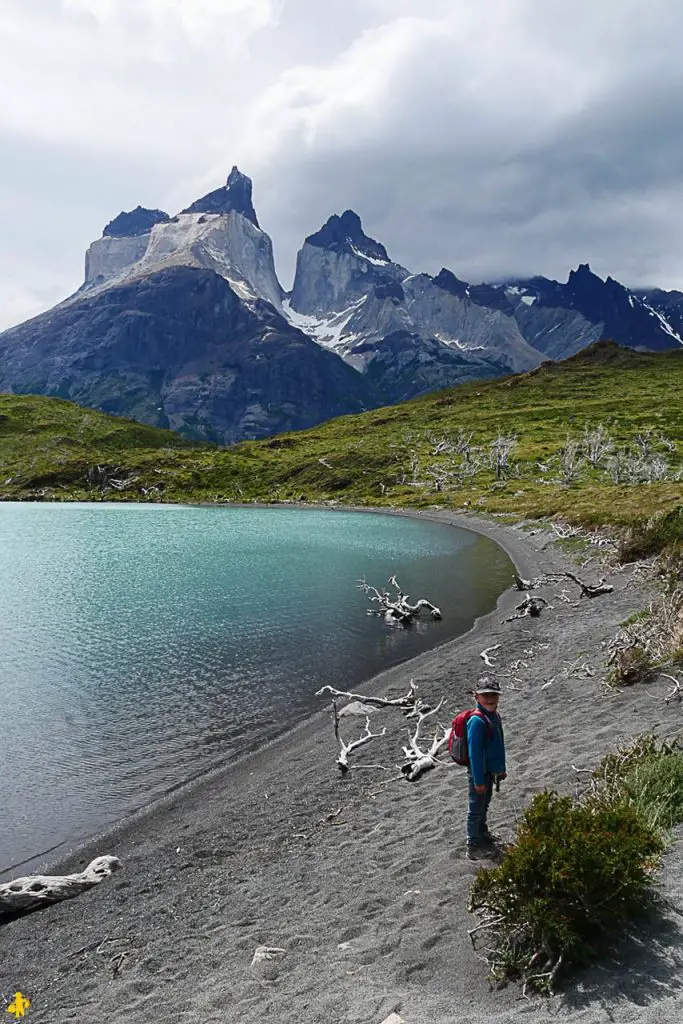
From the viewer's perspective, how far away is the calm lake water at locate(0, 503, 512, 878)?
17.2 meters

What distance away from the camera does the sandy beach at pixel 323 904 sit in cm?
718

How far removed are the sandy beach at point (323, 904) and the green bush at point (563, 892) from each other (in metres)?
0.28

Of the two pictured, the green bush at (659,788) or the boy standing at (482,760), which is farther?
the boy standing at (482,760)

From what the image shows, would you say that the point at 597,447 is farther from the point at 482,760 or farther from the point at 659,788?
the point at 482,760

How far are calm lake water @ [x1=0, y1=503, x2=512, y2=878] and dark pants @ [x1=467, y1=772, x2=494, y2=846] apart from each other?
9279 mm

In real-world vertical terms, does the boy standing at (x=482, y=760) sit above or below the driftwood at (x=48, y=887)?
above

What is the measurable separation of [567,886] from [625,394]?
185769mm

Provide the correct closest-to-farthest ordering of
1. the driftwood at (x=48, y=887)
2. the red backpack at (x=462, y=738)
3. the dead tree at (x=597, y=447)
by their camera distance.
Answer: the red backpack at (x=462, y=738) < the driftwood at (x=48, y=887) < the dead tree at (x=597, y=447)

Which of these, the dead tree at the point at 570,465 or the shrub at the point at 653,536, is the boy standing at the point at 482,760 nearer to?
the shrub at the point at 653,536

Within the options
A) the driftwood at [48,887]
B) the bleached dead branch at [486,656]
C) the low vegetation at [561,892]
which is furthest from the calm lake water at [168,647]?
the low vegetation at [561,892]

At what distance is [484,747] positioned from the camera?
10.4 m

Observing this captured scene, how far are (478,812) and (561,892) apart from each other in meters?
3.05

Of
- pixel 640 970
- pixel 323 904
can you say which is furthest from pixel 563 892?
pixel 323 904

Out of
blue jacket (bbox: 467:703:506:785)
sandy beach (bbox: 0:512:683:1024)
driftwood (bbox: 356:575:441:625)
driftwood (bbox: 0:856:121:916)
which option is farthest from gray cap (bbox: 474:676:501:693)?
driftwood (bbox: 356:575:441:625)
